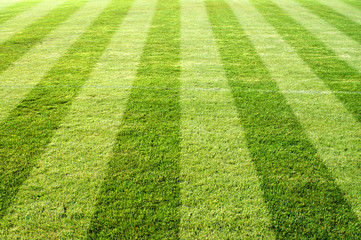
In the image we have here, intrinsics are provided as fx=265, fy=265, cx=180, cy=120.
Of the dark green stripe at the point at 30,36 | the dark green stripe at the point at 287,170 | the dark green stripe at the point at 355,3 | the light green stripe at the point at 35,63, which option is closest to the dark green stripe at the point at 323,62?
the dark green stripe at the point at 287,170

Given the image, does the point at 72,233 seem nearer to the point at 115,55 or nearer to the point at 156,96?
the point at 156,96

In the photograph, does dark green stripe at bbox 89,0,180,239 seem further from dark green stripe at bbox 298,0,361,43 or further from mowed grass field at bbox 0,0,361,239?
dark green stripe at bbox 298,0,361,43

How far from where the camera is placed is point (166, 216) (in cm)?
254

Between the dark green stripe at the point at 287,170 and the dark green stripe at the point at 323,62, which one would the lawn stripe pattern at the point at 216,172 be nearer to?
the dark green stripe at the point at 287,170

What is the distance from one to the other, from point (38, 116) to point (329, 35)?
26.2 ft

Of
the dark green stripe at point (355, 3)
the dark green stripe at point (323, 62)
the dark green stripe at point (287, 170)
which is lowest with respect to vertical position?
the dark green stripe at point (287, 170)

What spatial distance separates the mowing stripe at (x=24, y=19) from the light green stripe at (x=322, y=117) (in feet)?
23.6

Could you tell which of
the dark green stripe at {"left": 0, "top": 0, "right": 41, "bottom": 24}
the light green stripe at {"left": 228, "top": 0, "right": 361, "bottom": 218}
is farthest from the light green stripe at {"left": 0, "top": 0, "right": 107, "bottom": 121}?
the light green stripe at {"left": 228, "top": 0, "right": 361, "bottom": 218}

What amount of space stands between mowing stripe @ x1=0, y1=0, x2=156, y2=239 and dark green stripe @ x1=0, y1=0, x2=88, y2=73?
8.36 feet

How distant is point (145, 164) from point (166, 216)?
0.76m

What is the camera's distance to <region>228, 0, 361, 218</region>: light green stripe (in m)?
3.03

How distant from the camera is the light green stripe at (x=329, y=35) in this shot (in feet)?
20.8

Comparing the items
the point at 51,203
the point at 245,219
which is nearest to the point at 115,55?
the point at 51,203

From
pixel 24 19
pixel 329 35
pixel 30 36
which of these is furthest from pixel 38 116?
pixel 329 35
